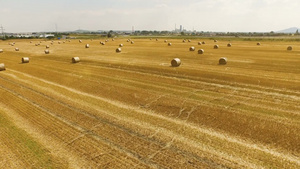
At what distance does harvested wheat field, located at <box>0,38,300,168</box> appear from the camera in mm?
8078

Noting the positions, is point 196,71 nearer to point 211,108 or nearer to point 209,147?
point 211,108

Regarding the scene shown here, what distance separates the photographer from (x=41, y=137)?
966 cm

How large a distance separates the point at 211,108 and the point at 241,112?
5.45 feet

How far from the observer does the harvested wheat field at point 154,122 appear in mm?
8078

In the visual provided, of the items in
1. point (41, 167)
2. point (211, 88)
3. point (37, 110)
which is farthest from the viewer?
point (211, 88)

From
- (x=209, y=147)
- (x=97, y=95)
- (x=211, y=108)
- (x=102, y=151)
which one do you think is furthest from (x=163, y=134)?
(x=97, y=95)

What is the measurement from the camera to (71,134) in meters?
9.97

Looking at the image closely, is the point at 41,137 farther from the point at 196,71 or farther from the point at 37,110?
the point at 196,71

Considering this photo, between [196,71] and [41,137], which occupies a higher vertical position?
[196,71]

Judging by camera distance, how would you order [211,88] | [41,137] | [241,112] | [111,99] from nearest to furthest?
[41,137], [241,112], [111,99], [211,88]

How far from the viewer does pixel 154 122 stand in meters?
11.1

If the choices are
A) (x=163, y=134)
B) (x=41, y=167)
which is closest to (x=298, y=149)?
(x=163, y=134)

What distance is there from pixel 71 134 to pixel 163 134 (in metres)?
4.47

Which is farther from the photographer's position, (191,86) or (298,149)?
(191,86)
